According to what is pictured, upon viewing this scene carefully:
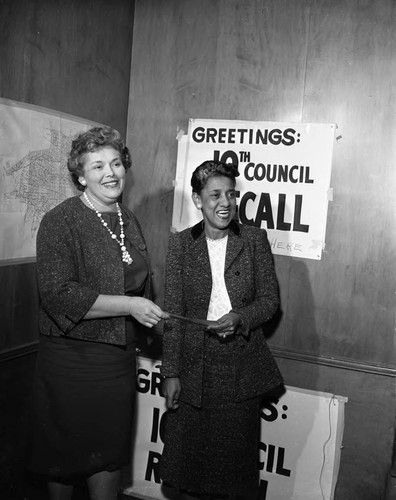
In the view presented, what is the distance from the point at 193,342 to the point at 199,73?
1549 millimetres

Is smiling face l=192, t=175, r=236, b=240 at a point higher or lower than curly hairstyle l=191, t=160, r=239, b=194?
lower

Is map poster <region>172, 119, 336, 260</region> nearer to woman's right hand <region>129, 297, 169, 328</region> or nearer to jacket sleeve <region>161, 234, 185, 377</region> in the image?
jacket sleeve <region>161, 234, 185, 377</region>

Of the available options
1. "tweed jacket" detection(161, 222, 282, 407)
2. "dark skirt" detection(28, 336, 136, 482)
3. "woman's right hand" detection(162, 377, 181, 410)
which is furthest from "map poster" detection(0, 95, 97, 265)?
"woman's right hand" detection(162, 377, 181, 410)

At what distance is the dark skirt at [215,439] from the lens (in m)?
2.39

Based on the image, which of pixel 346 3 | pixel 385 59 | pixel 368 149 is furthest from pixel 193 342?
pixel 346 3

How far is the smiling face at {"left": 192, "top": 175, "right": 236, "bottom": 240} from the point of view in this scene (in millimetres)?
2391

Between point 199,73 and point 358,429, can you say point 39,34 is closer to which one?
point 199,73

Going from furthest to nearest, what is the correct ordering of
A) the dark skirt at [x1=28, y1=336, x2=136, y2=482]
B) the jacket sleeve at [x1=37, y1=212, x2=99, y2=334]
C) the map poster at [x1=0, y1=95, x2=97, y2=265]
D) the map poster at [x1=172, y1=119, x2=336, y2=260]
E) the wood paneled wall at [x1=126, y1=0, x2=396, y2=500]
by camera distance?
the map poster at [x1=172, y1=119, x2=336, y2=260]
the wood paneled wall at [x1=126, y1=0, x2=396, y2=500]
the map poster at [x1=0, y1=95, x2=97, y2=265]
the dark skirt at [x1=28, y1=336, x2=136, y2=482]
the jacket sleeve at [x1=37, y1=212, x2=99, y2=334]

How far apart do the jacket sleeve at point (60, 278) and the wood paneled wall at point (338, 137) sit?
1.31 metres

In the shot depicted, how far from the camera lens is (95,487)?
2217mm

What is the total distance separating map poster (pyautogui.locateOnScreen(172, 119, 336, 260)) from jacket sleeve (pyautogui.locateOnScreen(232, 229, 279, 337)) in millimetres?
484

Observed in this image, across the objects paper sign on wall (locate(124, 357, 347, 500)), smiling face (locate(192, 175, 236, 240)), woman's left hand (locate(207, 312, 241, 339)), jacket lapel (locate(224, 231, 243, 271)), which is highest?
smiling face (locate(192, 175, 236, 240))

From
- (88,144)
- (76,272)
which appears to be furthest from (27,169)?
(76,272)

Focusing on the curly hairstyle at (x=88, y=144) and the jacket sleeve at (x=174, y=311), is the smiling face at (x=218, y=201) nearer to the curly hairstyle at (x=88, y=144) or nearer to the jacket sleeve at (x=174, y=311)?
the jacket sleeve at (x=174, y=311)
